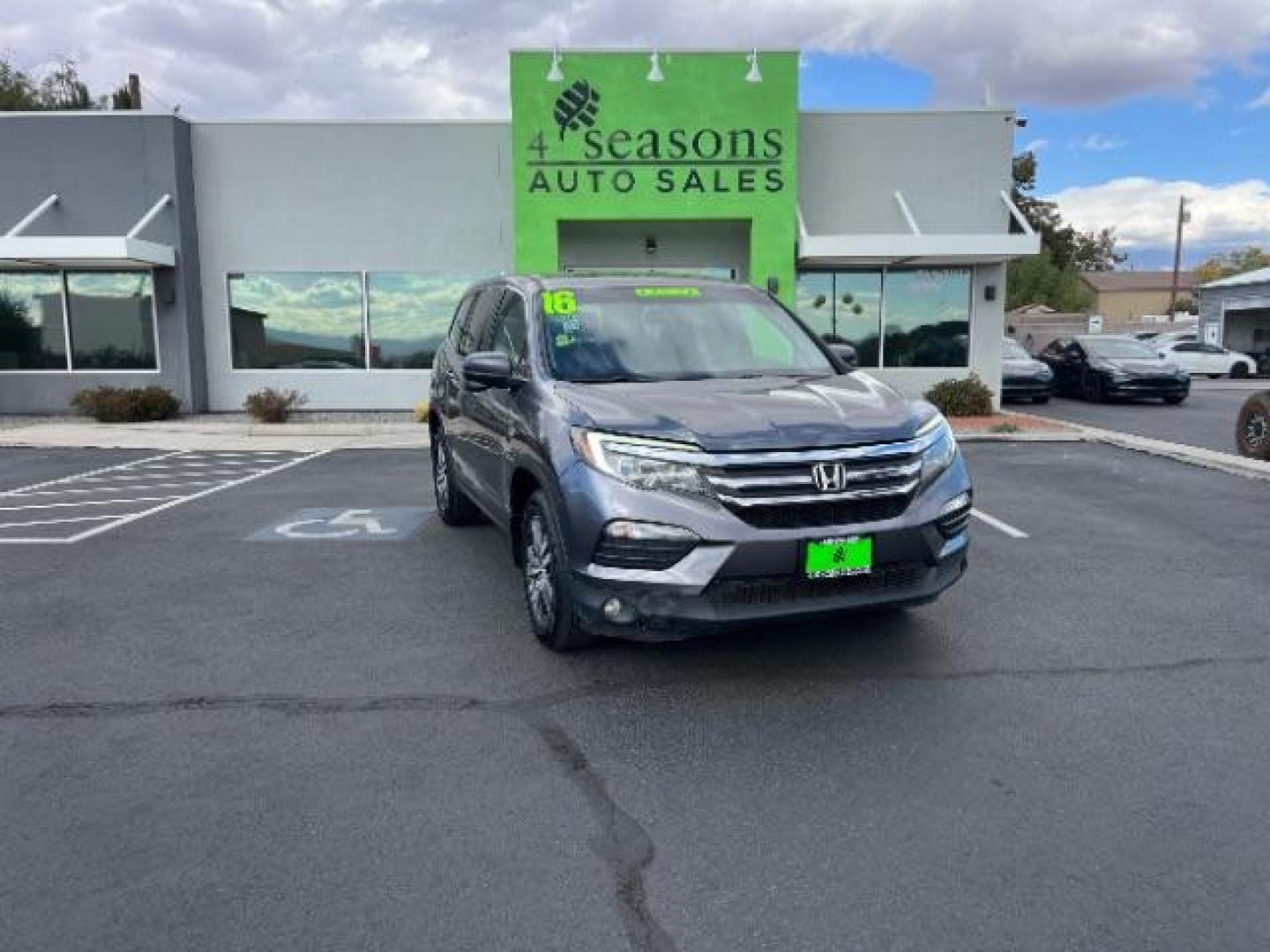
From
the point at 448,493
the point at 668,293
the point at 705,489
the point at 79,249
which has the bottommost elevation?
the point at 448,493

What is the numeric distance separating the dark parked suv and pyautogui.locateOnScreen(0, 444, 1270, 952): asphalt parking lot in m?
0.48

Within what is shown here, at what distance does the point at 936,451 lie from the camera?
4.53m

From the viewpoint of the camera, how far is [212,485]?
1044cm

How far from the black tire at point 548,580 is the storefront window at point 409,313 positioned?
1261 cm

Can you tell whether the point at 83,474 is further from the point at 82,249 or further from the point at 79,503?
the point at 82,249

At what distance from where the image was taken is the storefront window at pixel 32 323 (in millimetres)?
17000

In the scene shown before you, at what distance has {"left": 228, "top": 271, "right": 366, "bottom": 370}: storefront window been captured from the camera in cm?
1703

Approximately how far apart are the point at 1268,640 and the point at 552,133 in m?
13.5

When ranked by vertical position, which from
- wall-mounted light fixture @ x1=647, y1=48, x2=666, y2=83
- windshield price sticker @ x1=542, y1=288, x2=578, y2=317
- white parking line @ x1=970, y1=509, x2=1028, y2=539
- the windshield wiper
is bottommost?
white parking line @ x1=970, y1=509, x2=1028, y2=539

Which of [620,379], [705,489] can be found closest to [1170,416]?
[620,379]

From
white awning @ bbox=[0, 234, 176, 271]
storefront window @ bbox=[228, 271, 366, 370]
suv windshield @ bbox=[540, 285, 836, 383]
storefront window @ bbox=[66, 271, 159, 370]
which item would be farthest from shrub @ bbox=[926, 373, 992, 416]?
storefront window @ bbox=[66, 271, 159, 370]

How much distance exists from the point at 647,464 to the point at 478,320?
3.11 meters

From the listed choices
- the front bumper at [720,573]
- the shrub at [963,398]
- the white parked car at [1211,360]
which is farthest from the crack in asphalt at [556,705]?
the white parked car at [1211,360]

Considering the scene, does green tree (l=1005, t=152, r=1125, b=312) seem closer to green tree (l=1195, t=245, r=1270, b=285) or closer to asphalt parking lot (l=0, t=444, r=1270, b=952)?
green tree (l=1195, t=245, r=1270, b=285)
